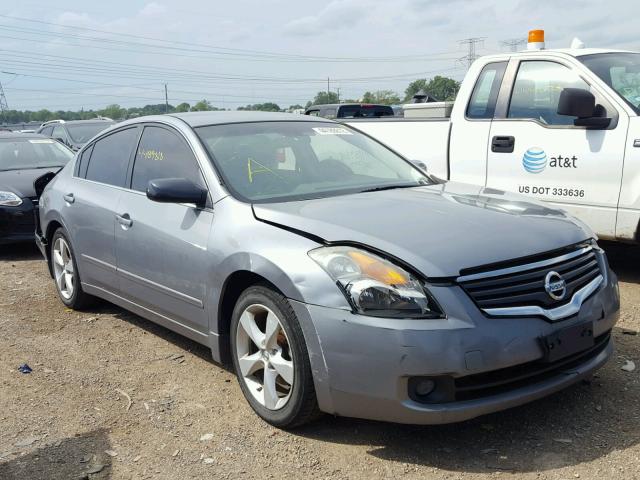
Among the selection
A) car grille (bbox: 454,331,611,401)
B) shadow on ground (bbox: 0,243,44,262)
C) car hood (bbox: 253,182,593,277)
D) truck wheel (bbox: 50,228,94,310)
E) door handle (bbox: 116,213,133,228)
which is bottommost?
shadow on ground (bbox: 0,243,44,262)

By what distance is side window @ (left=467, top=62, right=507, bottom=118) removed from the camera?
6.52 m

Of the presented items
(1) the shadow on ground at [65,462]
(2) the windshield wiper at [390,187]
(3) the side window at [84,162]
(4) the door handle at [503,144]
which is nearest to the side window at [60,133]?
(3) the side window at [84,162]

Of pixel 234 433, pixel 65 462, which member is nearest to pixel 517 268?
pixel 234 433

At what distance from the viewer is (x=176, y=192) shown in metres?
3.95

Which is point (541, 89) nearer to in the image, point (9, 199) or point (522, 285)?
point (522, 285)

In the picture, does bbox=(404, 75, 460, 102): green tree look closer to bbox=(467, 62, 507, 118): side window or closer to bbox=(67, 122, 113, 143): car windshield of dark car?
bbox=(467, 62, 507, 118): side window

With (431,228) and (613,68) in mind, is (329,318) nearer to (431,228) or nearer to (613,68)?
(431,228)

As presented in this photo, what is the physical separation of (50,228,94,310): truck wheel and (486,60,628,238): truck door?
3743mm

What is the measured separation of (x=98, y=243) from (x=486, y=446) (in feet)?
10.4

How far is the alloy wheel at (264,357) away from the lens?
3422mm

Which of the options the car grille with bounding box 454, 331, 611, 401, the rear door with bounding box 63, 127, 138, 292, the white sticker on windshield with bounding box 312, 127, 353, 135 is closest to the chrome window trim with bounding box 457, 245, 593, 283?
the car grille with bounding box 454, 331, 611, 401

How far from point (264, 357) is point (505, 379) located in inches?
47.5

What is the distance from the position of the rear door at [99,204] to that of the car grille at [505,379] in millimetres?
2796

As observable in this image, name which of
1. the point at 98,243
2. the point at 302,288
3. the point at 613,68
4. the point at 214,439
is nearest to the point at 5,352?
the point at 98,243
